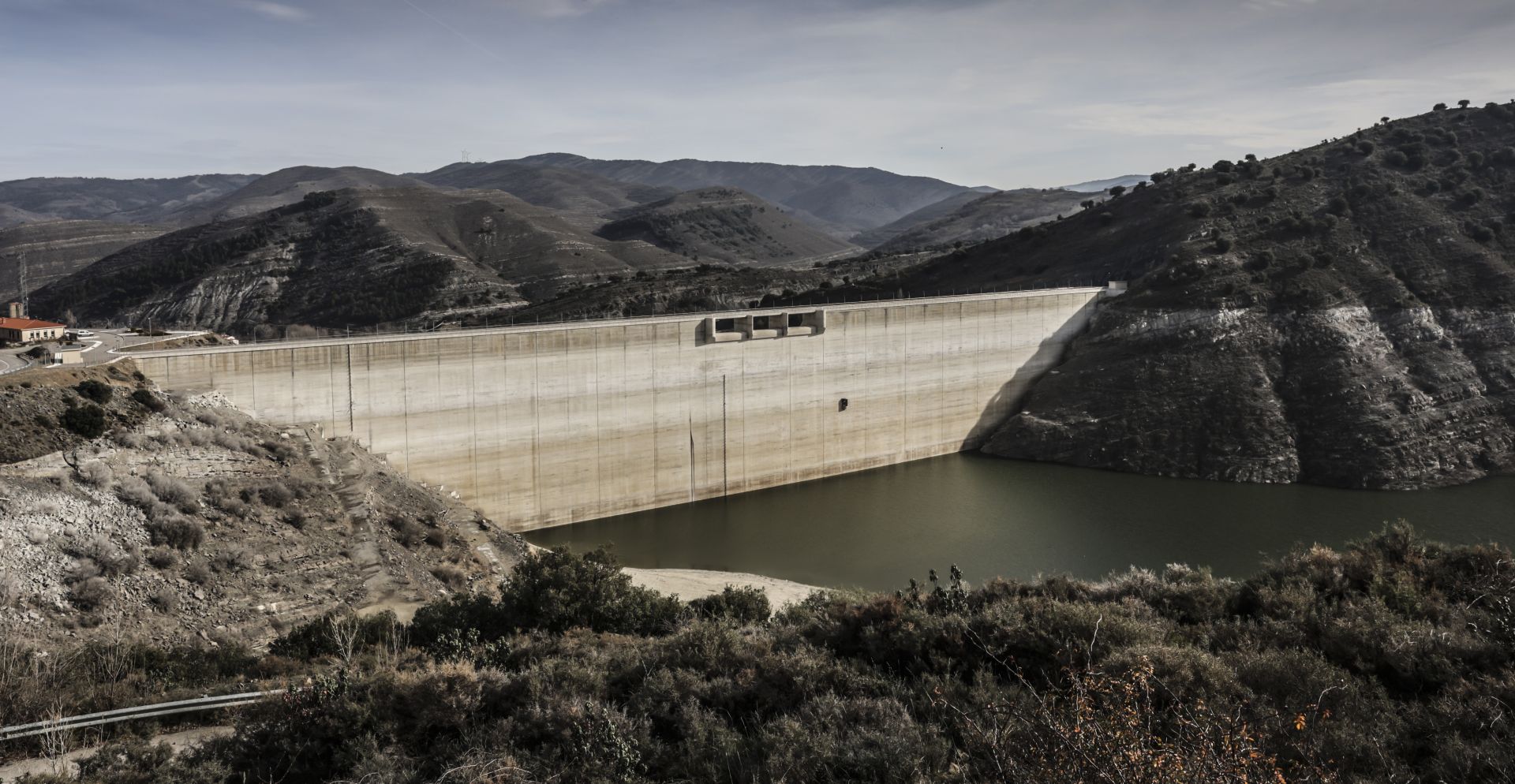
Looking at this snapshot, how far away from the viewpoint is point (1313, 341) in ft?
125

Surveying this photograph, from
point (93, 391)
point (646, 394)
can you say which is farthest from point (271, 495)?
point (646, 394)

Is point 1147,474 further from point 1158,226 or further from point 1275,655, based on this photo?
point 1275,655

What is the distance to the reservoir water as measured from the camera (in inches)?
984

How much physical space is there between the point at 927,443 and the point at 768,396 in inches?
318

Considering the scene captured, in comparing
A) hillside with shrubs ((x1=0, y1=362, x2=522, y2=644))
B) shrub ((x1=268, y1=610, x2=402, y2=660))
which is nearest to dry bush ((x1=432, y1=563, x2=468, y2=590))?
hillside with shrubs ((x1=0, y1=362, x2=522, y2=644))

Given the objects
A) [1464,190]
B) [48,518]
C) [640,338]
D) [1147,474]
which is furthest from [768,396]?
[1464,190]

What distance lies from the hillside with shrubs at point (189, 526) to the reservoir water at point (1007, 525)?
645 cm

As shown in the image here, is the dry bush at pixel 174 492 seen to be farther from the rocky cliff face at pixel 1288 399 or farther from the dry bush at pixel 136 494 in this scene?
the rocky cliff face at pixel 1288 399

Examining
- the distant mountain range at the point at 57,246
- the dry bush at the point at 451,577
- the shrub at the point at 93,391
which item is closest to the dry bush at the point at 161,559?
the dry bush at the point at 451,577

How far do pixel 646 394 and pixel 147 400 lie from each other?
43.9ft

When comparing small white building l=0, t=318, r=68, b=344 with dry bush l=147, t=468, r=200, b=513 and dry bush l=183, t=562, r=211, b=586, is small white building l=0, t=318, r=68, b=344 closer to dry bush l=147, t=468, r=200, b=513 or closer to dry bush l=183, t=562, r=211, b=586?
dry bush l=147, t=468, r=200, b=513

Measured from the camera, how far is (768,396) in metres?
31.8

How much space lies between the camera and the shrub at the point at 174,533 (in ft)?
50.3

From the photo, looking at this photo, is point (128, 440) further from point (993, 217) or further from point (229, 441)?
point (993, 217)
